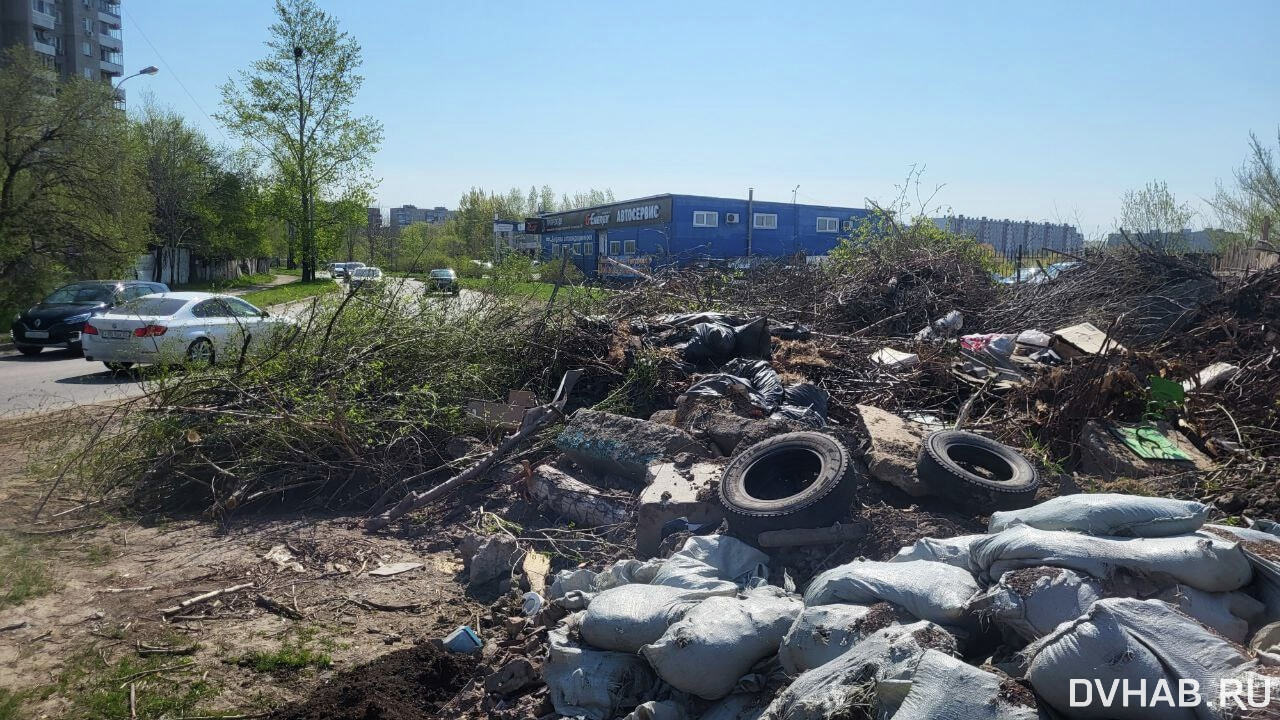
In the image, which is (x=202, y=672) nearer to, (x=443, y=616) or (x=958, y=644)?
(x=443, y=616)

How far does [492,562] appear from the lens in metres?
4.96

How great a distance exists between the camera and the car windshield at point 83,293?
16.3 metres

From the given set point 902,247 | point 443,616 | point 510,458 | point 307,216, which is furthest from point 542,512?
point 307,216

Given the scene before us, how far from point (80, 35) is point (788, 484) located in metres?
82.8

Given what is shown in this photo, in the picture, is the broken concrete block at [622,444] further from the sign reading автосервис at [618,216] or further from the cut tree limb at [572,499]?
the sign reading автосервис at [618,216]

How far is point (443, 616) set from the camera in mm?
4449

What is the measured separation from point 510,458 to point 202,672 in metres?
3.18

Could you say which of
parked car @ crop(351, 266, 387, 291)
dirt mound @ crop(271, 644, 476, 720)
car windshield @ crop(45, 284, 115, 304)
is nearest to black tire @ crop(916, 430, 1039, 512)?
dirt mound @ crop(271, 644, 476, 720)

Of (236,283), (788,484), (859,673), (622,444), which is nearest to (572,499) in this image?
(622,444)

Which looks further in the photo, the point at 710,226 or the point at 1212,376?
the point at 710,226

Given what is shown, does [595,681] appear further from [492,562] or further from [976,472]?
[976,472]

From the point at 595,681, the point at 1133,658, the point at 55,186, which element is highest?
the point at 55,186

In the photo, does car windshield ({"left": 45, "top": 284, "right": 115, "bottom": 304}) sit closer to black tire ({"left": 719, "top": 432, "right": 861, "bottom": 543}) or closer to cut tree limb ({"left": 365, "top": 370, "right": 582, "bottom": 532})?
cut tree limb ({"left": 365, "top": 370, "right": 582, "bottom": 532})

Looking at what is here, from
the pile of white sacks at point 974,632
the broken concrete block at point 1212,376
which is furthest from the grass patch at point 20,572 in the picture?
the broken concrete block at point 1212,376
